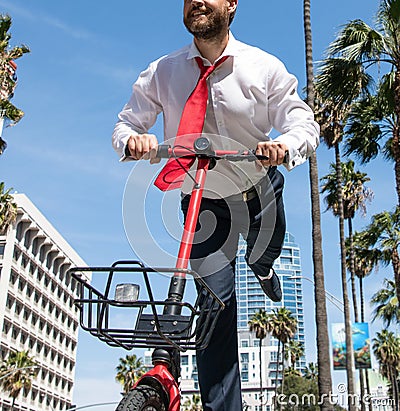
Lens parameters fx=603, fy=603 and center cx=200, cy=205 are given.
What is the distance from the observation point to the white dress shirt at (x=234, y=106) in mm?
2672

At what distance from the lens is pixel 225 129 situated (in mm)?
2748

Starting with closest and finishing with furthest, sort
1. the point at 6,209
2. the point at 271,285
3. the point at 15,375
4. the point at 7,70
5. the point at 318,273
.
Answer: the point at 271,285
the point at 318,273
the point at 7,70
the point at 6,209
the point at 15,375

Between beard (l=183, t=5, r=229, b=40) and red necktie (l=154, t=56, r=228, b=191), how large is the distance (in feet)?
0.67

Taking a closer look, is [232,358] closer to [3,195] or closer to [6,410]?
[3,195]

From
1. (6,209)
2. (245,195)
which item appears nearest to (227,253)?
(245,195)

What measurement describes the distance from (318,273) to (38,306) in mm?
52983

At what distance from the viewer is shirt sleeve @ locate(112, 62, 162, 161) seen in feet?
9.39

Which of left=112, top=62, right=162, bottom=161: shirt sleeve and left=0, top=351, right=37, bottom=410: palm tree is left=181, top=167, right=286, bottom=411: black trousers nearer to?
left=112, top=62, right=162, bottom=161: shirt sleeve

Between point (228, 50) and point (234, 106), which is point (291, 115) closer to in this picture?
point (234, 106)

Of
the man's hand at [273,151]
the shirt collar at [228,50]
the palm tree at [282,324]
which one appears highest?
the palm tree at [282,324]

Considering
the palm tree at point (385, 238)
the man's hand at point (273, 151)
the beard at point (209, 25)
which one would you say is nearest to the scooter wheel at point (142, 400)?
the man's hand at point (273, 151)

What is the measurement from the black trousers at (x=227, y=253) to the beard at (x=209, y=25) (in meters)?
0.69

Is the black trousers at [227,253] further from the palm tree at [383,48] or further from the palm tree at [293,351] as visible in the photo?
the palm tree at [293,351]

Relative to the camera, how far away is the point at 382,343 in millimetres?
48656
